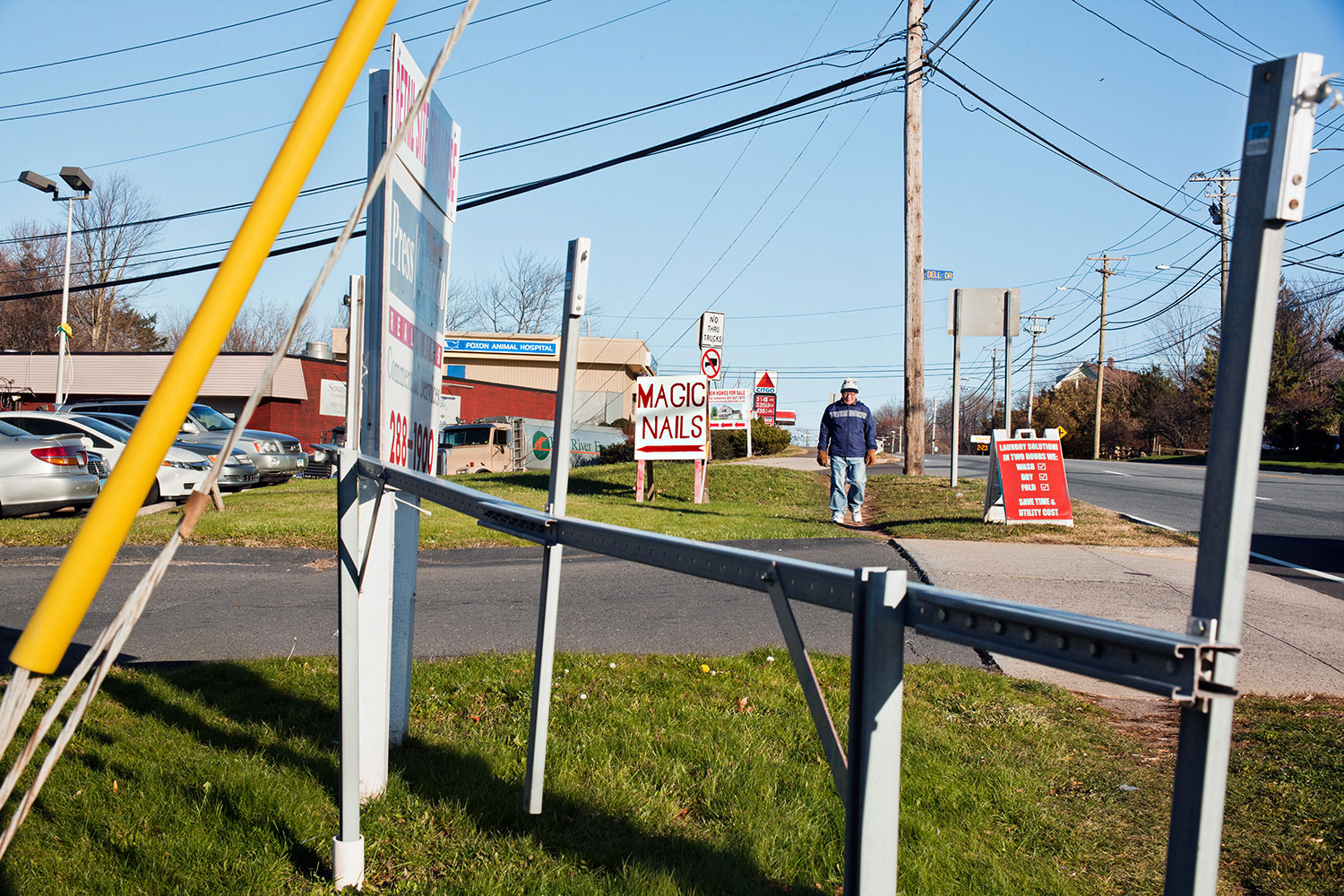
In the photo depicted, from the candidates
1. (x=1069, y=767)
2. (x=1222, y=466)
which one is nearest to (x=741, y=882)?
(x=1069, y=767)

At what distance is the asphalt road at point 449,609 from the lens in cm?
570

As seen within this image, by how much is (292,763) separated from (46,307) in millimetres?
58792

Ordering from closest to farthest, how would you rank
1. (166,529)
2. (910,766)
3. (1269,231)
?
(1269,231) < (910,766) < (166,529)

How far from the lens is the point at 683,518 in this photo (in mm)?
12320

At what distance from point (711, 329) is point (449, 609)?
31.3ft

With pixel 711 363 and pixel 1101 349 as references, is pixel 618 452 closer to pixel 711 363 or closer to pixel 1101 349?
pixel 711 363

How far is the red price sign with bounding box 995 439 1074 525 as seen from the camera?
37.3 ft

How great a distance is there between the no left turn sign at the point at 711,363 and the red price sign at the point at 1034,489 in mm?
5292

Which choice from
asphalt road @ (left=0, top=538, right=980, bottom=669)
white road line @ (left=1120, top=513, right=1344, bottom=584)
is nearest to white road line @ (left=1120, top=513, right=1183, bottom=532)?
white road line @ (left=1120, top=513, right=1344, bottom=584)

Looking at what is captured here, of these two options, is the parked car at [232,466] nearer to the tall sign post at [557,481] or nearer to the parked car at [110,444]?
the parked car at [110,444]

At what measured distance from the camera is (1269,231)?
3.94 ft

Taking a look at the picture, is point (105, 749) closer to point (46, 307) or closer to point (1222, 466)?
point (1222, 466)

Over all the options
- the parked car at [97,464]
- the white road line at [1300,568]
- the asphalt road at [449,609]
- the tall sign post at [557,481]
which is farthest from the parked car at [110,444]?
the white road line at [1300,568]

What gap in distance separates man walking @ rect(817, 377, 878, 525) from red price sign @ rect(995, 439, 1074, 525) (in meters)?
1.89
